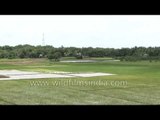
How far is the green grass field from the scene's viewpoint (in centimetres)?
752

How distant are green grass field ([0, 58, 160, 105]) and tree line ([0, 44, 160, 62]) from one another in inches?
26.1

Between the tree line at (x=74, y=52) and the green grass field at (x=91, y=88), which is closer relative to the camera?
the green grass field at (x=91, y=88)

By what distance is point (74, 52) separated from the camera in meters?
10.9

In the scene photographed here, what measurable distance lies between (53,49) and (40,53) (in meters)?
0.45

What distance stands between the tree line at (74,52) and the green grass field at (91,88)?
2.18 ft

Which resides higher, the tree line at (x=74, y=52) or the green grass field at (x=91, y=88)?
the tree line at (x=74, y=52)

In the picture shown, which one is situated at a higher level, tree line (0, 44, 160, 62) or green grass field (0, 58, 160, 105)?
tree line (0, 44, 160, 62)

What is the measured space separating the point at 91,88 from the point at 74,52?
160 cm

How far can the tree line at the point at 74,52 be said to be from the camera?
31.6ft

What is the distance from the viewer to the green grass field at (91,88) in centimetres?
752
